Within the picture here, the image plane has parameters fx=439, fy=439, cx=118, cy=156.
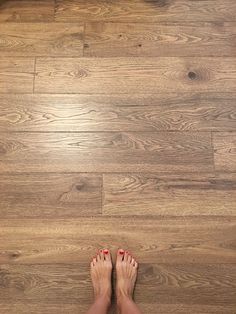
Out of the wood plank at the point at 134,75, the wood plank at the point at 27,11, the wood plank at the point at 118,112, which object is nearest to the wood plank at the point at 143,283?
the wood plank at the point at 118,112

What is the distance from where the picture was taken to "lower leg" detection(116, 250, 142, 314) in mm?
1521

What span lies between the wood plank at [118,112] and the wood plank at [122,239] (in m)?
0.37

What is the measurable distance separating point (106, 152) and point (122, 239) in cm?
34

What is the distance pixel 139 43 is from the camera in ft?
6.12

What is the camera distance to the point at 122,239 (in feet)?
5.27

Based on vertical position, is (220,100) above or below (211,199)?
above

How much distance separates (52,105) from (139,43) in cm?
46

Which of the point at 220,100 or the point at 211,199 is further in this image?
the point at 220,100

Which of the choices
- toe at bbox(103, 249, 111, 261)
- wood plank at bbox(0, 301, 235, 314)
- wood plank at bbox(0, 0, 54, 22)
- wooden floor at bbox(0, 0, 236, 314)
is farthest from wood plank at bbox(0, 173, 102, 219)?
wood plank at bbox(0, 0, 54, 22)

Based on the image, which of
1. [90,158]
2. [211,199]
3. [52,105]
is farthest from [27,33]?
[211,199]

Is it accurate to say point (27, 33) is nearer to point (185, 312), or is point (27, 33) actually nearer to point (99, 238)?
point (99, 238)

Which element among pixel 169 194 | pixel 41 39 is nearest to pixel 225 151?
pixel 169 194

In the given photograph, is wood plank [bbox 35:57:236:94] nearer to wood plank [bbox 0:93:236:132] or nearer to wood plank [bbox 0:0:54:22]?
wood plank [bbox 0:93:236:132]

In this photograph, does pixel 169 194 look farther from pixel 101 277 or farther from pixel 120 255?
pixel 101 277
